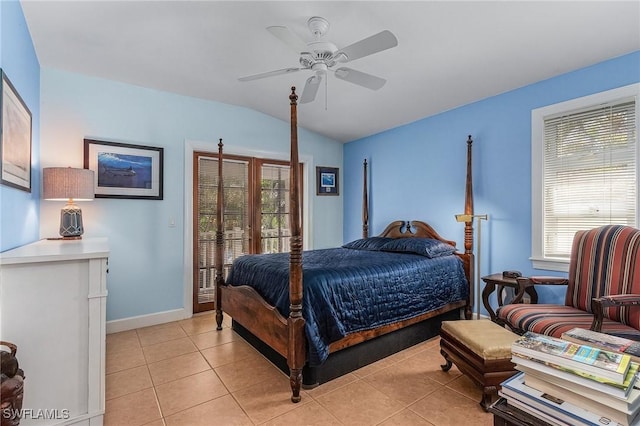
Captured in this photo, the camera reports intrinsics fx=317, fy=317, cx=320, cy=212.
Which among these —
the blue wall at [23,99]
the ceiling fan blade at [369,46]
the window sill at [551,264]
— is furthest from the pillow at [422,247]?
the blue wall at [23,99]

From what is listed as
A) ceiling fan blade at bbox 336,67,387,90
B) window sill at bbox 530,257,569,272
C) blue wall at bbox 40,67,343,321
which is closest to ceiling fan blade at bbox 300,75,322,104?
ceiling fan blade at bbox 336,67,387,90

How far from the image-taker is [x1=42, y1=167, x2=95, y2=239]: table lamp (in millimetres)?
2699

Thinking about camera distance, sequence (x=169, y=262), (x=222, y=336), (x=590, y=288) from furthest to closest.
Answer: (x=169, y=262) < (x=222, y=336) < (x=590, y=288)

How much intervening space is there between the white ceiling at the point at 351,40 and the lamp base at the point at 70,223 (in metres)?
1.40

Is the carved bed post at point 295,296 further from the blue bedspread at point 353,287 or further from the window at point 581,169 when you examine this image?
the window at point 581,169

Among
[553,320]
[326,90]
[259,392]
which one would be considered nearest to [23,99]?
[326,90]

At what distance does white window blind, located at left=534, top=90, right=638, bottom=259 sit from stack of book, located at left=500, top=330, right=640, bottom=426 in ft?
7.22

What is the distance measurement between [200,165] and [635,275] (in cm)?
428

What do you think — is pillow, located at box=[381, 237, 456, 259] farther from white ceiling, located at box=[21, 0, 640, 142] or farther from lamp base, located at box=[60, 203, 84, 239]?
lamp base, located at box=[60, 203, 84, 239]

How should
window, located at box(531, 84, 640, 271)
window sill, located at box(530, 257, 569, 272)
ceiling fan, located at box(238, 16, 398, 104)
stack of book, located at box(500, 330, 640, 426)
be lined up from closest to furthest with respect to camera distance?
stack of book, located at box(500, 330, 640, 426)
ceiling fan, located at box(238, 16, 398, 104)
window, located at box(531, 84, 640, 271)
window sill, located at box(530, 257, 569, 272)

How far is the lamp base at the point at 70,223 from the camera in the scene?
9.08 feet

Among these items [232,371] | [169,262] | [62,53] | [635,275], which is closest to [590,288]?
[635,275]

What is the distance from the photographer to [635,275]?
2.17 metres

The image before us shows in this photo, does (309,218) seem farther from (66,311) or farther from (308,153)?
(66,311)
